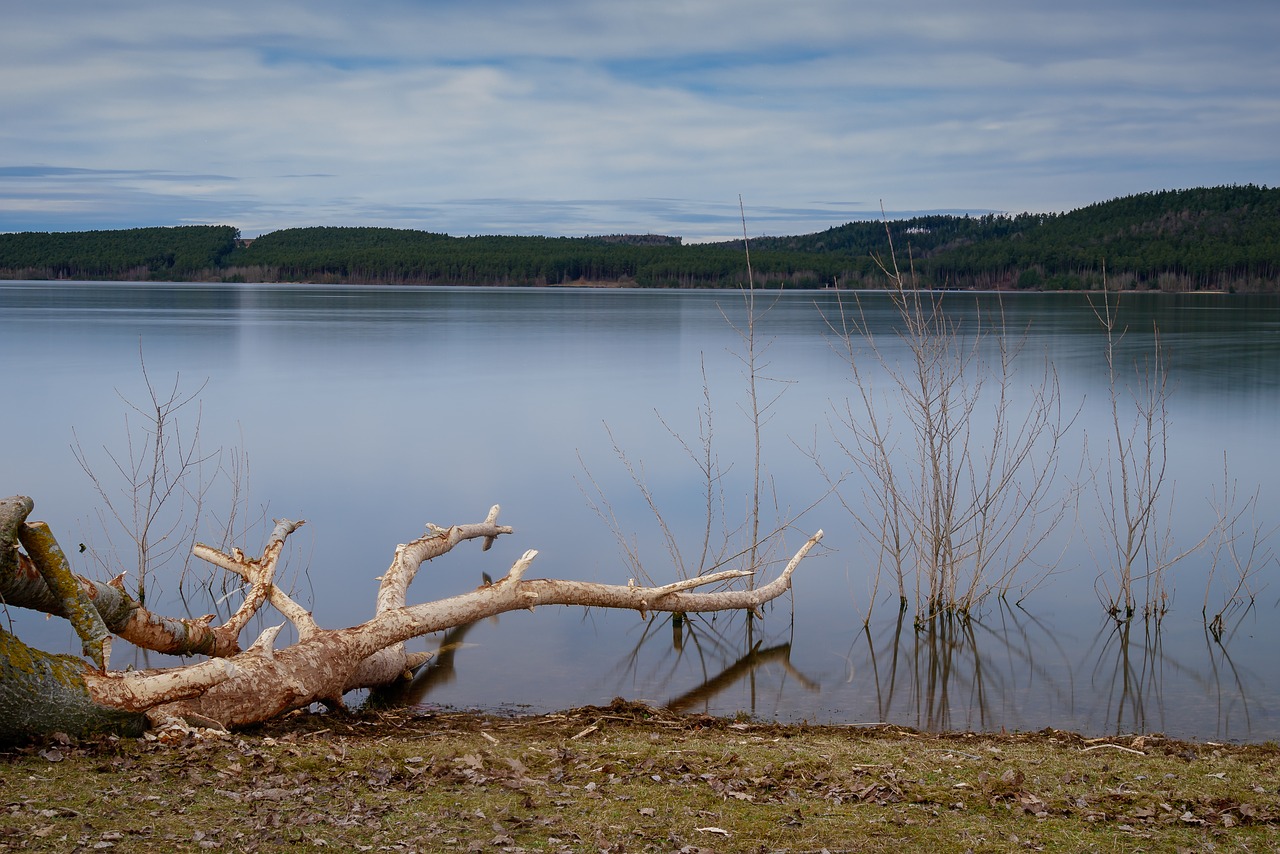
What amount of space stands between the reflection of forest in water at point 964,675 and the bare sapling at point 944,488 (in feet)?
2.29

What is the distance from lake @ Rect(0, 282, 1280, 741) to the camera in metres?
10.1

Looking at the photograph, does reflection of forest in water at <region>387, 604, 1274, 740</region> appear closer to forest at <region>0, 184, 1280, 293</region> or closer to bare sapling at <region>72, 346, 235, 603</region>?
bare sapling at <region>72, 346, 235, 603</region>

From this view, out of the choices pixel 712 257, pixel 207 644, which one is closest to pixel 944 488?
pixel 207 644

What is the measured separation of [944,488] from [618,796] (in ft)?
27.9

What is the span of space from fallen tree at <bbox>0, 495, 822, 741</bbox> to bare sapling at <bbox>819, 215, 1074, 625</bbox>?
2433 millimetres

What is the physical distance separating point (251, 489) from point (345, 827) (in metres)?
13.3

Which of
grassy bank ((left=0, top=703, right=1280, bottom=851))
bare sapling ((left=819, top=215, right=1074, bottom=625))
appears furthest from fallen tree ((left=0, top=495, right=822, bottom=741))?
bare sapling ((left=819, top=215, right=1074, bottom=625))

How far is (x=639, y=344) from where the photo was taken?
163 ft

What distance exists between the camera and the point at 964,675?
10547 mm

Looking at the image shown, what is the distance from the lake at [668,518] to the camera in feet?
33.0

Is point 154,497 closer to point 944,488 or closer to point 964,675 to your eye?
point 944,488

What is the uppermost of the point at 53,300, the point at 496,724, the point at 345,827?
the point at 53,300

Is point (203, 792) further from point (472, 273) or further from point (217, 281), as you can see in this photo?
point (217, 281)

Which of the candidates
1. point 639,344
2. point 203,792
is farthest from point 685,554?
Result: point 639,344
